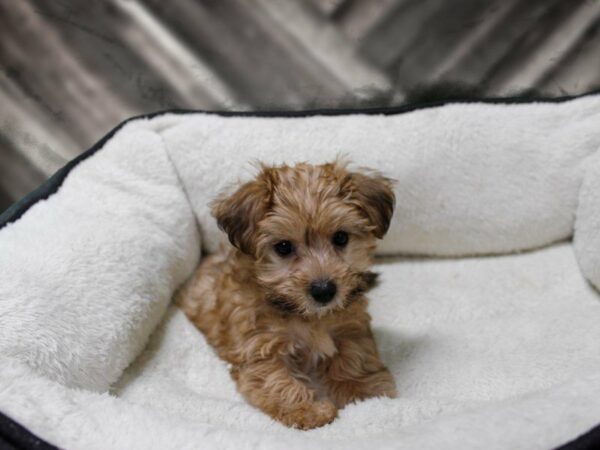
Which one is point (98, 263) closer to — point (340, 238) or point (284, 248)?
point (284, 248)

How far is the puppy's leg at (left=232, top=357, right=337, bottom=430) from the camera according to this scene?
2.40 metres

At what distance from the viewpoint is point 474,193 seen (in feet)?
11.2

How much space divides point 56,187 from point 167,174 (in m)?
0.56

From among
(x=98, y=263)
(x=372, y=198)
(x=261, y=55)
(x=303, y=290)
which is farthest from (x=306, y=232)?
(x=261, y=55)

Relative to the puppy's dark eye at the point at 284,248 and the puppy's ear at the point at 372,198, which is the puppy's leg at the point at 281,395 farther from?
the puppy's ear at the point at 372,198

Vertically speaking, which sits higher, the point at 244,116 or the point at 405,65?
the point at 244,116

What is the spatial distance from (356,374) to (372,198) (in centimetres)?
74

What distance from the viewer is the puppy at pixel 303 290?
238cm

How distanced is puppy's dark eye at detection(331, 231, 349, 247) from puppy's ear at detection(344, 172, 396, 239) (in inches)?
4.9

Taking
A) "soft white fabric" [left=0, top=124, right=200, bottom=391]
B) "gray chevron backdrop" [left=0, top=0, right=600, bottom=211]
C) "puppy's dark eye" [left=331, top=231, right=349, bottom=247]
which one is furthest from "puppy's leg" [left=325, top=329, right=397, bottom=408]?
"gray chevron backdrop" [left=0, top=0, right=600, bottom=211]

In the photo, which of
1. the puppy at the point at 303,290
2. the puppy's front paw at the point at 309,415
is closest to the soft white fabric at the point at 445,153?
the puppy at the point at 303,290

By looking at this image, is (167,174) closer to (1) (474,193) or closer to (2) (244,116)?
(2) (244,116)

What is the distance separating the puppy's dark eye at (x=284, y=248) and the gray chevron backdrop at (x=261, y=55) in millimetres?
1443

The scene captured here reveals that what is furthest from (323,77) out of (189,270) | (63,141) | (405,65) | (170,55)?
(63,141)
